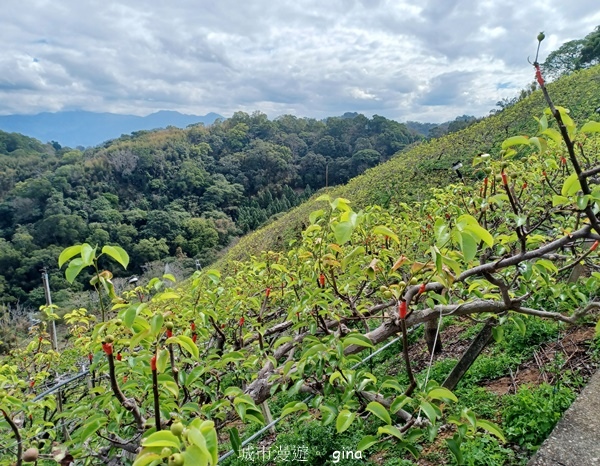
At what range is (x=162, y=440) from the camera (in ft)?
2.13

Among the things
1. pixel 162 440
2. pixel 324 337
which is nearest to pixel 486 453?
pixel 324 337

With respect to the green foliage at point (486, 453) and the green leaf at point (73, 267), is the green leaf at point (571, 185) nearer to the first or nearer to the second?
the green leaf at point (73, 267)

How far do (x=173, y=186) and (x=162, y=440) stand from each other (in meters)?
42.7

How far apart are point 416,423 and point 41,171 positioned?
168 feet

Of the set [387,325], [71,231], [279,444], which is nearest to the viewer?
[387,325]

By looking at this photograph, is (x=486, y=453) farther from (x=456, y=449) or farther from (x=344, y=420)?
(x=344, y=420)

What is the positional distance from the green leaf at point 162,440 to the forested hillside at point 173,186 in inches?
916

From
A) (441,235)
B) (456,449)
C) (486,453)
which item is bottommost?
(486,453)

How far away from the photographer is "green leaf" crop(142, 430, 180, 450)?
630 millimetres

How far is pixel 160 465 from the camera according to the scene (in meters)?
0.76

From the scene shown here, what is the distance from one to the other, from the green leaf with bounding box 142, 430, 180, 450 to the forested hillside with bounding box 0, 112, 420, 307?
23.3m

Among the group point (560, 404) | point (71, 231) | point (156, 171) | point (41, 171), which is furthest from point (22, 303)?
point (560, 404)

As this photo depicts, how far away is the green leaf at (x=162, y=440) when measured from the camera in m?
0.63

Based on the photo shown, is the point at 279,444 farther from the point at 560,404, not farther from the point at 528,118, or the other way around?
the point at 528,118
